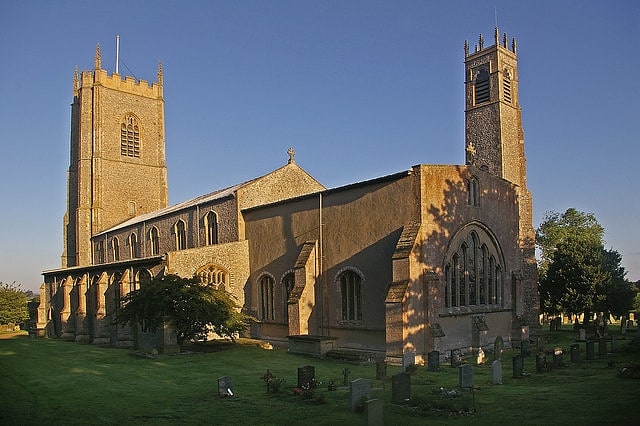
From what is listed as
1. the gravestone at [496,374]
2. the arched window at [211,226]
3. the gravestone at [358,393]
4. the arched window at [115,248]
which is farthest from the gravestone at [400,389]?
the arched window at [115,248]

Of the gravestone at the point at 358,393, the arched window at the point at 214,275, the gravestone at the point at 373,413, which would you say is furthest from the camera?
the arched window at the point at 214,275

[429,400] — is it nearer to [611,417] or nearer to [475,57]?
[611,417]

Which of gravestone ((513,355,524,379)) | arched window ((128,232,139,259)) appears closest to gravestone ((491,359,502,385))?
gravestone ((513,355,524,379))

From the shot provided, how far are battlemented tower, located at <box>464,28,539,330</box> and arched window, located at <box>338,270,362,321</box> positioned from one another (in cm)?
2414

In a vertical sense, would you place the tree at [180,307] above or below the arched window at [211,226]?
below

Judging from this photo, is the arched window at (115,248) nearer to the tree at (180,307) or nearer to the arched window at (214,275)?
the arched window at (214,275)

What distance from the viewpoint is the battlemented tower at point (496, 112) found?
165 feet

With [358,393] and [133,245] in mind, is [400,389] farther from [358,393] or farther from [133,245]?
[133,245]

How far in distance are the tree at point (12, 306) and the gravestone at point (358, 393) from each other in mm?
51031

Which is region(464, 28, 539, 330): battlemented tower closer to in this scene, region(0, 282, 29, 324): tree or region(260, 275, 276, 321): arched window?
region(260, 275, 276, 321): arched window

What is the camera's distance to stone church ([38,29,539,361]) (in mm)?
25219

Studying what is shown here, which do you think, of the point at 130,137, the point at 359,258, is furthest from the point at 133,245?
the point at 359,258

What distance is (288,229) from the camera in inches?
1265

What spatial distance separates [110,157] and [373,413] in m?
52.0
